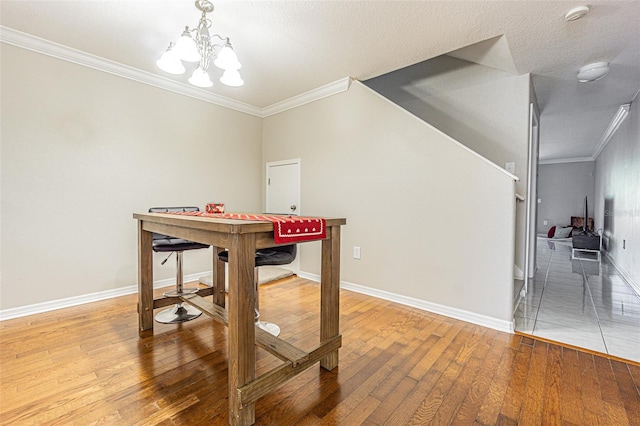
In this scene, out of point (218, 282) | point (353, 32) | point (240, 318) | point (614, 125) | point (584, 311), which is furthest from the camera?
point (614, 125)

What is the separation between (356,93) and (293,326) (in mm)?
2531

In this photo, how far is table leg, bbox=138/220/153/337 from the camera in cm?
211

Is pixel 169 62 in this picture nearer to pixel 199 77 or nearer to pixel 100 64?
pixel 199 77

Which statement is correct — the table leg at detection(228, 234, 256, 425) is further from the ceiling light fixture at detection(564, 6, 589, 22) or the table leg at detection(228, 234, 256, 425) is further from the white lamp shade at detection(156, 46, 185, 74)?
the ceiling light fixture at detection(564, 6, 589, 22)

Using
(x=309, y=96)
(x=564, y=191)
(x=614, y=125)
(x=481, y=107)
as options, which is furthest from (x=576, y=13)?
(x=564, y=191)

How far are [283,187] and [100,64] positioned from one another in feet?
7.67

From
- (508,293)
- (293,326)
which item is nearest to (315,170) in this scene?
(293,326)

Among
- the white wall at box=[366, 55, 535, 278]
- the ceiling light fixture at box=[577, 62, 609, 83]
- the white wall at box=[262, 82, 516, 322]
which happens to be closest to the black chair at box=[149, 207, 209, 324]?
the white wall at box=[262, 82, 516, 322]

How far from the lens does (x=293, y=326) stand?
89.4 inches

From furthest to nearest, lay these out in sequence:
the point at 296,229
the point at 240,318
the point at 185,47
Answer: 1. the point at 185,47
2. the point at 296,229
3. the point at 240,318

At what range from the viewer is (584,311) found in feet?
8.59

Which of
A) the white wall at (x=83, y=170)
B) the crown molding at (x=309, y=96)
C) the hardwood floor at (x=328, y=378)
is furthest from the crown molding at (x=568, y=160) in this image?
the white wall at (x=83, y=170)

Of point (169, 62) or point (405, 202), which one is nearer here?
point (169, 62)

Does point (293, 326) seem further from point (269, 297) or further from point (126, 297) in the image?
point (126, 297)
